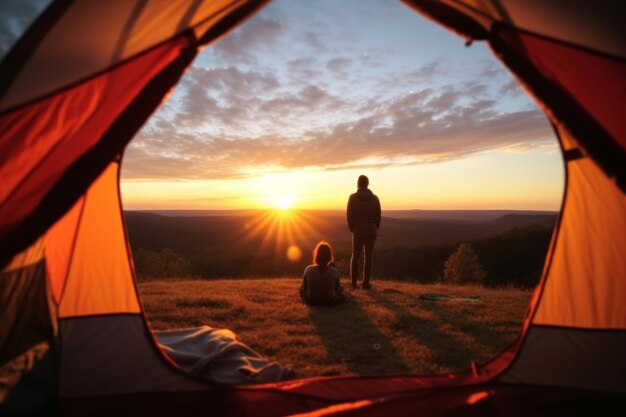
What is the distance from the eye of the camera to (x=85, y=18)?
9.23 feet

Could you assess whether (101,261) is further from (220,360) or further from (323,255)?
(323,255)

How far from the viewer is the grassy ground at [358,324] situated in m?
4.52

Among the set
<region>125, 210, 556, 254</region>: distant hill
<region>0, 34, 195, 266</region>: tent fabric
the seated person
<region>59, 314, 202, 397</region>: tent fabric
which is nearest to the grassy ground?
the seated person

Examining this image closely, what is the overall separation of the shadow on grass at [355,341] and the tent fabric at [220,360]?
32.7 inches

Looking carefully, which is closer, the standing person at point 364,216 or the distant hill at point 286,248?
the standing person at point 364,216

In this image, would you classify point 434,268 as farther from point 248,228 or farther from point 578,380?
point 578,380

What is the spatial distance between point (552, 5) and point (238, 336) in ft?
15.6

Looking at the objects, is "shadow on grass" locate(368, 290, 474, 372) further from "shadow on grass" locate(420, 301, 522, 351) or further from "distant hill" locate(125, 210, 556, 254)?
"distant hill" locate(125, 210, 556, 254)

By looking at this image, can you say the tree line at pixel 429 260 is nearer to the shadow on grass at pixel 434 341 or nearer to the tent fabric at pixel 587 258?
the shadow on grass at pixel 434 341

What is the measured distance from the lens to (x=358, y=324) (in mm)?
5934

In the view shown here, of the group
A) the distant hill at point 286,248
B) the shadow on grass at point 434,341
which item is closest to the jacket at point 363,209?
the shadow on grass at point 434,341

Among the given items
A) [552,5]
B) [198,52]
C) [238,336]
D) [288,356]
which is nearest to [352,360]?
[288,356]

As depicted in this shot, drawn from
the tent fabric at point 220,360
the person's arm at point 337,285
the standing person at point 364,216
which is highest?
the standing person at point 364,216

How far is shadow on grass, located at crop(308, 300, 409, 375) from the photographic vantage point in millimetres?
4354
